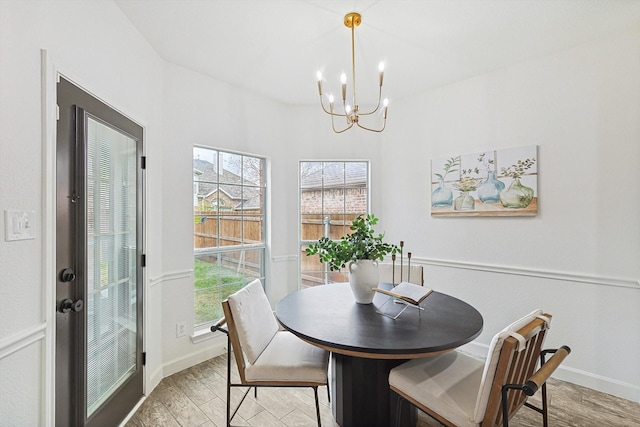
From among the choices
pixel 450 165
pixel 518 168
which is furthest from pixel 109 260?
pixel 518 168

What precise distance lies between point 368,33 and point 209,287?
2.59m

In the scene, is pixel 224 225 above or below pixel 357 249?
above

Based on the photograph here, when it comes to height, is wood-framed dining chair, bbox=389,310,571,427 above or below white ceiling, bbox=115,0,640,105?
below

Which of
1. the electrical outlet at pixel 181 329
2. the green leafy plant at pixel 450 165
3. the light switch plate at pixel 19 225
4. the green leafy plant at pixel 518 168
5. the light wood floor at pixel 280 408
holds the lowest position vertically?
the light wood floor at pixel 280 408

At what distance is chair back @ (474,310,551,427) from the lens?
1.15 metres

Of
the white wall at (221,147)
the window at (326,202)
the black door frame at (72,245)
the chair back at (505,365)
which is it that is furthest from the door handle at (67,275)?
the window at (326,202)

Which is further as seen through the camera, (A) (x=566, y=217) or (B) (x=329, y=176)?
(B) (x=329, y=176)

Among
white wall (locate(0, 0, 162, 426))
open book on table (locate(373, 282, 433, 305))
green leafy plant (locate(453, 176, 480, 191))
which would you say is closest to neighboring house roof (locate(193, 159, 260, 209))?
white wall (locate(0, 0, 162, 426))

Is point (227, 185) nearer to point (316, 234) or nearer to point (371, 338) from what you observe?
point (316, 234)

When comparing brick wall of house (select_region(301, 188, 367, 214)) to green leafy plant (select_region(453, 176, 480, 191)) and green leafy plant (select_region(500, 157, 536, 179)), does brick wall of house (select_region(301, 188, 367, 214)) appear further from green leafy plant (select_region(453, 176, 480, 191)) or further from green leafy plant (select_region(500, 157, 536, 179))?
green leafy plant (select_region(500, 157, 536, 179))

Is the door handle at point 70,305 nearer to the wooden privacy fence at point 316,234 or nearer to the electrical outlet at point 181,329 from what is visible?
the electrical outlet at point 181,329

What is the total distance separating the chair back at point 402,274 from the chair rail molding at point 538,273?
0.65 m

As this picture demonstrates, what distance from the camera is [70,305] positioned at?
1462 millimetres

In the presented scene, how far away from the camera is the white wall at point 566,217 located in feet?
7.06
